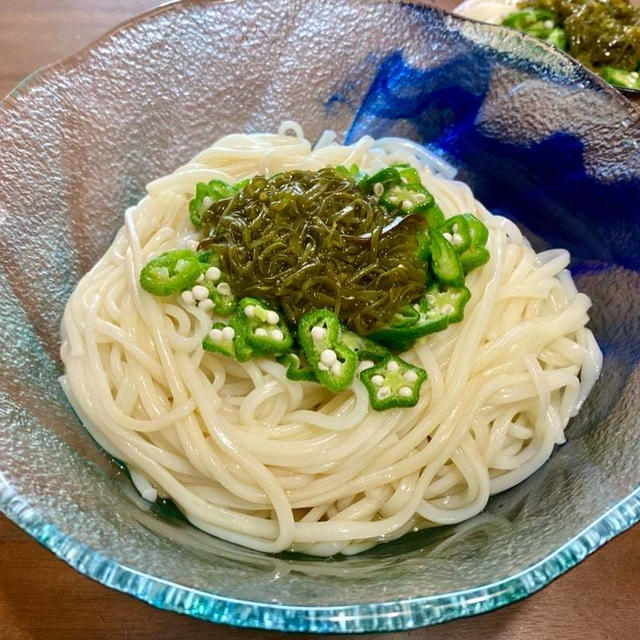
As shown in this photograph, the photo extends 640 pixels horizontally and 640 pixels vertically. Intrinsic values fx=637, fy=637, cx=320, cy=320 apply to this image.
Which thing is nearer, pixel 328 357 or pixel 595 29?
pixel 328 357

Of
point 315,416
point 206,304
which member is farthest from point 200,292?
point 315,416

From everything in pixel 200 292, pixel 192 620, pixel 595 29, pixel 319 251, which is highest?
pixel 595 29

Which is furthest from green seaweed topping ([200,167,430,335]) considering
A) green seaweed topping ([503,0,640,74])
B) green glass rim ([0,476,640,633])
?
green seaweed topping ([503,0,640,74])

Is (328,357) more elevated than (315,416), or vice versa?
(328,357)

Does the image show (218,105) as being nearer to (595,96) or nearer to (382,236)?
(382,236)

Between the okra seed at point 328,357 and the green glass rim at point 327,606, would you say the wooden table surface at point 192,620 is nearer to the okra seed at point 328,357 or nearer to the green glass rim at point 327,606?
the green glass rim at point 327,606

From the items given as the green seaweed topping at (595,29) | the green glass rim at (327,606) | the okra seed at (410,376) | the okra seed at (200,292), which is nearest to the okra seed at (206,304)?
the okra seed at (200,292)

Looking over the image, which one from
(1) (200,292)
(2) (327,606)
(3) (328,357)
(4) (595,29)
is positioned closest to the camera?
(2) (327,606)

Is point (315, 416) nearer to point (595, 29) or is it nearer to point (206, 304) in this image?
point (206, 304)
